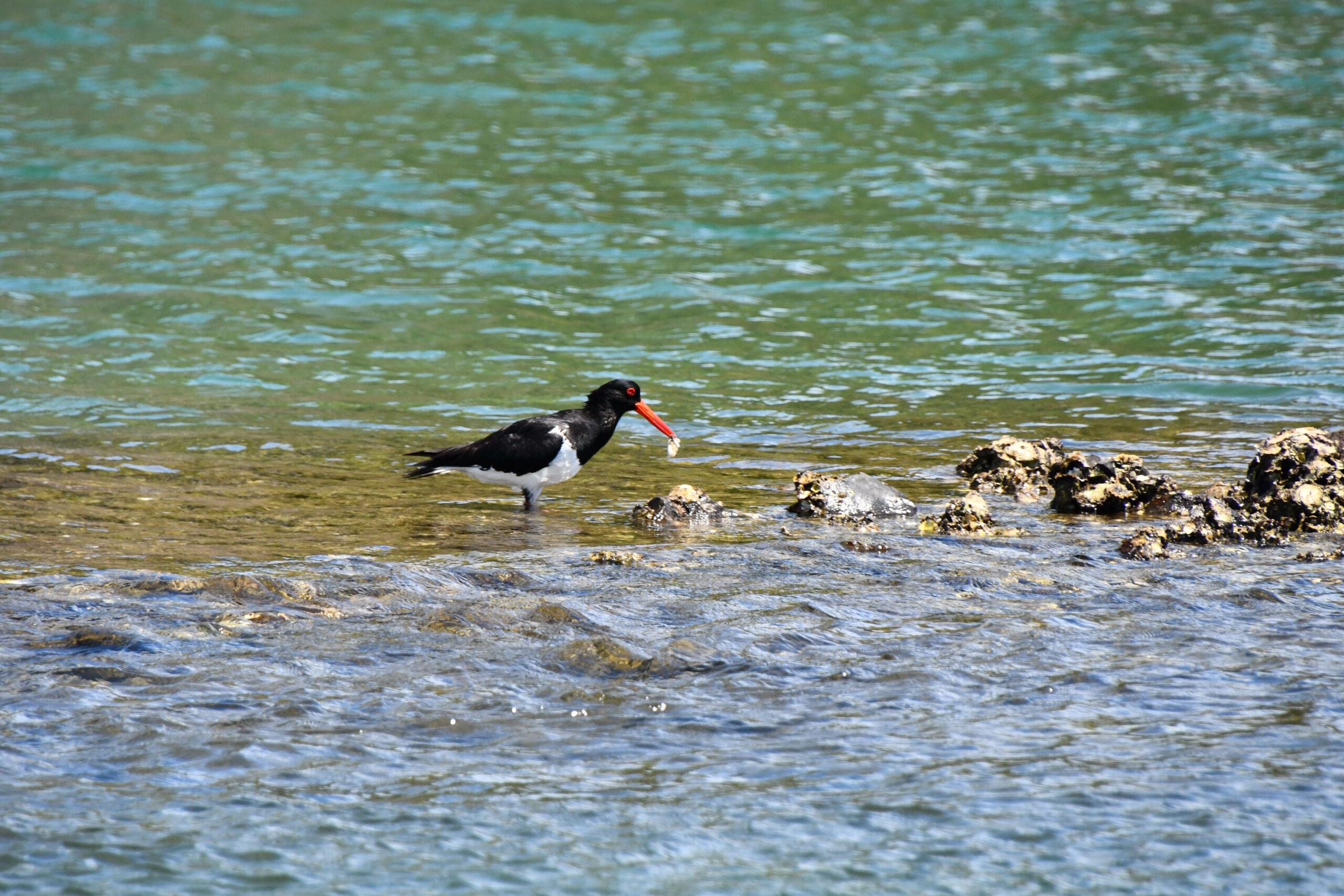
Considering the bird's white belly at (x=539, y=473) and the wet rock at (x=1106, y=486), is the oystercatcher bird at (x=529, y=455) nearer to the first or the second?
the bird's white belly at (x=539, y=473)

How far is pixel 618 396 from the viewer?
1009 cm

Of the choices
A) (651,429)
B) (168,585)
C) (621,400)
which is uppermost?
(621,400)

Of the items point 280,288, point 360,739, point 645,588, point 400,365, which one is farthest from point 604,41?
point 360,739

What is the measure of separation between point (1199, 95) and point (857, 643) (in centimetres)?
1928

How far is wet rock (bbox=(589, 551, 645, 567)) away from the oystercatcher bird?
1842 millimetres

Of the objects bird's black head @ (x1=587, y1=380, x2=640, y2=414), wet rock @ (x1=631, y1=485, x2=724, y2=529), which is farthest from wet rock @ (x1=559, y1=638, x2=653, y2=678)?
bird's black head @ (x1=587, y1=380, x2=640, y2=414)

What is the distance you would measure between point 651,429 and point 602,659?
246 inches

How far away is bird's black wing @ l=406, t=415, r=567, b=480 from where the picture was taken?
909 cm

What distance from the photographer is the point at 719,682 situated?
222 inches

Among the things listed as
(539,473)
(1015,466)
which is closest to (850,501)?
(1015,466)

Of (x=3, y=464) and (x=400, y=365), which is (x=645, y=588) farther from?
(x=400, y=365)

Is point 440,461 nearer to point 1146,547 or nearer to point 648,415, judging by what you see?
point 648,415

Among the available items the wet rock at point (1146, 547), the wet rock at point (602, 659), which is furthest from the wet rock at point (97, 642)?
the wet rock at point (1146, 547)

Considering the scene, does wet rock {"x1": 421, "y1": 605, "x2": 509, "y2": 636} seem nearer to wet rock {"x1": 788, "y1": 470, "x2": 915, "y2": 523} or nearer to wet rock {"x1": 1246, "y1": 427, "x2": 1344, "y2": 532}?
wet rock {"x1": 788, "y1": 470, "x2": 915, "y2": 523}
